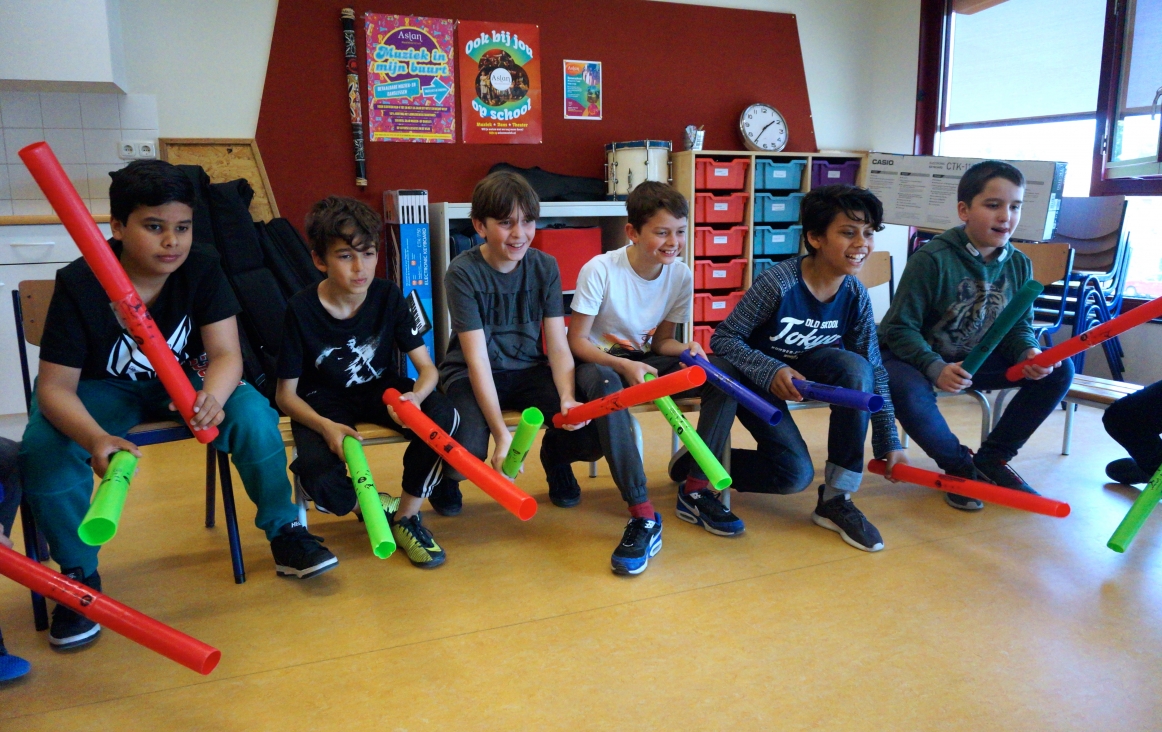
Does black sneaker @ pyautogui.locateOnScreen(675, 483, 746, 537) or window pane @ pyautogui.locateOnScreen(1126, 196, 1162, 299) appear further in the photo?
window pane @ pyautogui.locateOnScreen(1126, 196, 1162, 299)

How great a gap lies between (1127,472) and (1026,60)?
111 inches

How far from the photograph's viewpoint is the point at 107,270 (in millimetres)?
1422

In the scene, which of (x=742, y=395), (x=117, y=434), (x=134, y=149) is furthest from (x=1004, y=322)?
(x=134, y=149)

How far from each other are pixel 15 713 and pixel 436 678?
691 millimetres

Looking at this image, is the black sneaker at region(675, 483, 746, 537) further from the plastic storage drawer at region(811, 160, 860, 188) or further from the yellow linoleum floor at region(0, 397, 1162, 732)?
the plastic storage drawer at region(811, 160, 860, 188)

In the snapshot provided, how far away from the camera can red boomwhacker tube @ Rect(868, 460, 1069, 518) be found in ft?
5.58

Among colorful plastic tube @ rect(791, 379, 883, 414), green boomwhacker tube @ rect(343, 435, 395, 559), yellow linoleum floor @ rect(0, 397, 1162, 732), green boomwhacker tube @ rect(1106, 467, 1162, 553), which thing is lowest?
yellow linoleum floor @ rect(0, 397, 1162, 732)

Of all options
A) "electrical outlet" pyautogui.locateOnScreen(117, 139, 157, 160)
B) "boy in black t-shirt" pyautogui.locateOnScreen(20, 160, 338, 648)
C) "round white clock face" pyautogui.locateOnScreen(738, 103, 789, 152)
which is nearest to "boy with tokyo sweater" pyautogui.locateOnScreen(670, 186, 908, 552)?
"boy in black t-shirt" pyautogui.locateOnScreen(20, 160, 338, 648)

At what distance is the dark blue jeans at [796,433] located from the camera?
1.99m

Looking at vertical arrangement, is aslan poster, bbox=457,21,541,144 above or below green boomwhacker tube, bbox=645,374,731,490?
above

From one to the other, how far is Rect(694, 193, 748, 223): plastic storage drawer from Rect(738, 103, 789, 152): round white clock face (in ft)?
1.55

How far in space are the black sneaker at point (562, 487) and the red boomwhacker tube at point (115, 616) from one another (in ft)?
3.77

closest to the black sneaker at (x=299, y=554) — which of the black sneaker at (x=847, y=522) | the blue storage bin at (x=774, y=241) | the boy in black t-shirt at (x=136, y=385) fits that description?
the boy in black t-shirt at (x=136, y=385)

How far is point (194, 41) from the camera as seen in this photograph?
3674 mm
